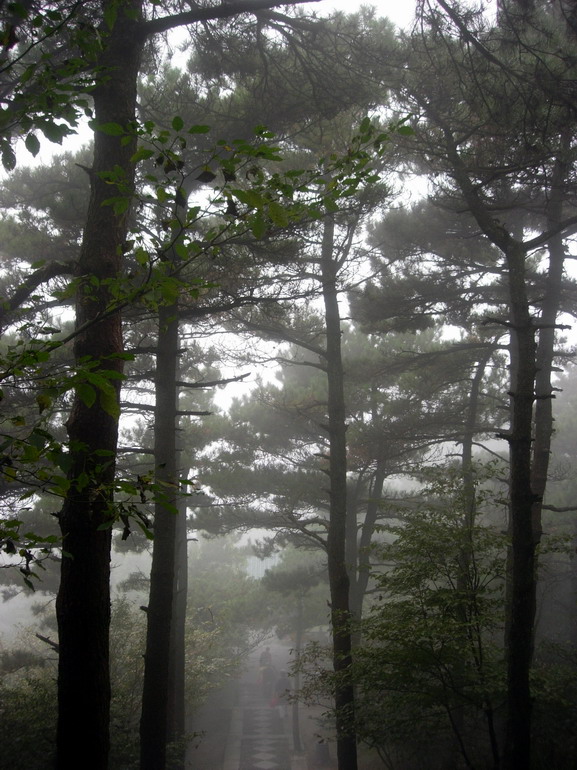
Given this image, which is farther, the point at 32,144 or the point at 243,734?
the point at 243,734

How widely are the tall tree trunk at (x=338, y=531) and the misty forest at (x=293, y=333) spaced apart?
0.18 feet

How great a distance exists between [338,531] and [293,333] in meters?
4.93

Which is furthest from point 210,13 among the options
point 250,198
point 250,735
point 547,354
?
point 250,735

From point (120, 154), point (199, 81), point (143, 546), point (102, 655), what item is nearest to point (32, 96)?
point (120, 154)

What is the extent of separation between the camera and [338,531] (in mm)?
10023

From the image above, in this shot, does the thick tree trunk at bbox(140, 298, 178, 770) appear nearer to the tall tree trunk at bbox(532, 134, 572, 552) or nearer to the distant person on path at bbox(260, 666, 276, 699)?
the tall tree trunk at bbox(532, 134, 572, 552)

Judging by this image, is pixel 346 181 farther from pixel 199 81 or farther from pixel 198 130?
pixel 199 81

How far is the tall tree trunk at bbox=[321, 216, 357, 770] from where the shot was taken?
8.16 m

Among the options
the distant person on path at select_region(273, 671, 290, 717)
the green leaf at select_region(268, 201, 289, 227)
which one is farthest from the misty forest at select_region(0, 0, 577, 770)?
the distant person on path at select_region(273, 671, 290, 717)

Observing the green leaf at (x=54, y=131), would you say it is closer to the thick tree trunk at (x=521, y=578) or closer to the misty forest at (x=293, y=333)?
the misty forest at (x=293, y=333)

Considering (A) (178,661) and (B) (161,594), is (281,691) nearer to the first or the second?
(A) (178,661)

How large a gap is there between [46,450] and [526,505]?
5.89 m

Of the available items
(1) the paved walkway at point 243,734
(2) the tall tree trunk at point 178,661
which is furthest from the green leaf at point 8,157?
(1) the paved walkway at point 243,734

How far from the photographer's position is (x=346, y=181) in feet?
7.51
